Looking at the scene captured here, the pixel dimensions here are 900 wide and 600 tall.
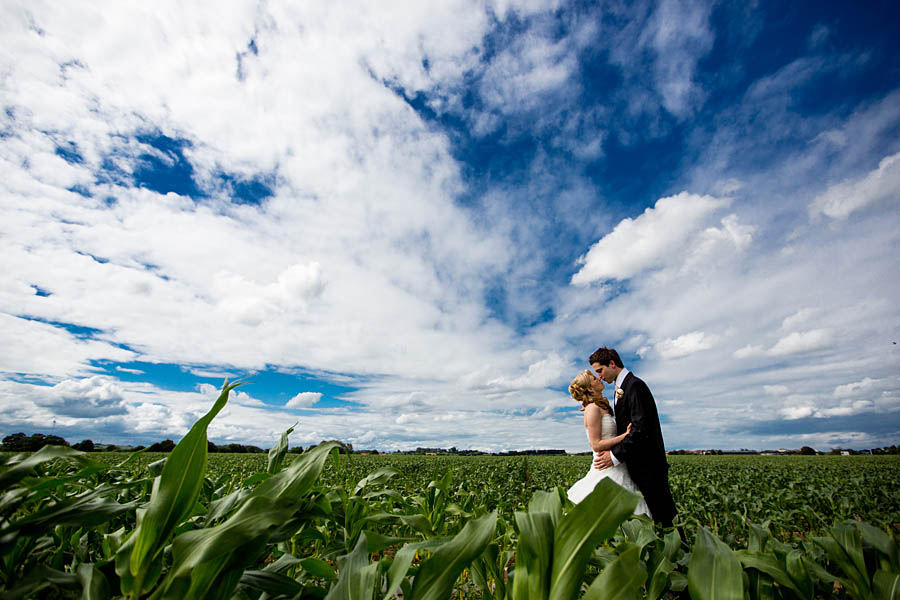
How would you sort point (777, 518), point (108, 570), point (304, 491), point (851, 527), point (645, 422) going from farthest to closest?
1. point (777, 518)
2. point (645, 422)
3. point (851, 527)
4. point (304, 491)
5. point (108, 570)

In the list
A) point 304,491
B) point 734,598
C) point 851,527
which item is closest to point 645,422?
point 851,527

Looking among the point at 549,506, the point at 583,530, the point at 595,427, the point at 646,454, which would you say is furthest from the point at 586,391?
the point at 583,530

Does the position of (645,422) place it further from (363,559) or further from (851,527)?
(363,559)

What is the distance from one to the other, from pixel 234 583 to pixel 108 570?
1.22 feet

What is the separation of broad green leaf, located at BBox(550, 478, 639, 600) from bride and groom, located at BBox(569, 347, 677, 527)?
3.43 m

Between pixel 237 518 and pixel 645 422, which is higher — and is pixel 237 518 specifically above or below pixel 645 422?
below

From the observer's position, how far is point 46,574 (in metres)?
0.89

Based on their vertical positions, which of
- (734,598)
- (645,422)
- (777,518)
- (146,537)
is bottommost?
(777,518)

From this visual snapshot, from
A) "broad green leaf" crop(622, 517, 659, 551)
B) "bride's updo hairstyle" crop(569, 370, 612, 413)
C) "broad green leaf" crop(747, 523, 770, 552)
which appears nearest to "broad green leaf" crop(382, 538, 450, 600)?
"broad green leaf" crop(622, 517, 659, 551)

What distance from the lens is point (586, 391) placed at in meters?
5.03

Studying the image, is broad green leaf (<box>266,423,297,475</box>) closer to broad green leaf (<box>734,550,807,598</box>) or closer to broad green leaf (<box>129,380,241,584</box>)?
broad green leaf (<box>129,380,241,584</box>)

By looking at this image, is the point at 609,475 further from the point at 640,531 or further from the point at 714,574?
the point at 714,574

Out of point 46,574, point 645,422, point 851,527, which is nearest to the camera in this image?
point 46,574

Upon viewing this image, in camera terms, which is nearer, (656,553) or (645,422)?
(656,553)
